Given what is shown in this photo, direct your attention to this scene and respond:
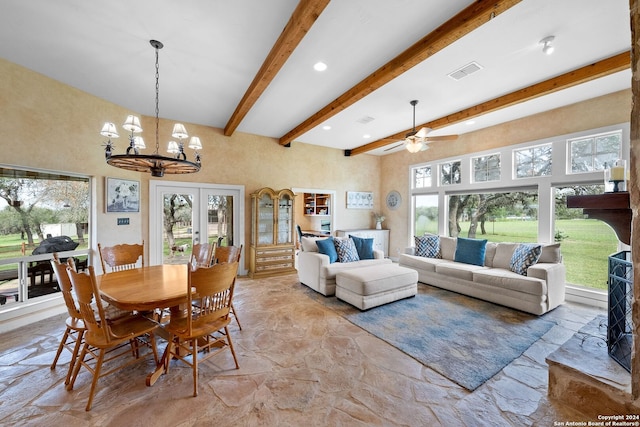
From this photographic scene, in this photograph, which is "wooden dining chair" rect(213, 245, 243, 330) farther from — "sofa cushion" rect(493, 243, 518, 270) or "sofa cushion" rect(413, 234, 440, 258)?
"sofa cushion" rect(493, 243, 518, 270)

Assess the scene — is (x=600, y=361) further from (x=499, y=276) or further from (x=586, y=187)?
(x=586, y=187)

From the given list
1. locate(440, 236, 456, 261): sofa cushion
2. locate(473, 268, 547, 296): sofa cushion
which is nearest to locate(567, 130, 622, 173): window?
locate(473, 268, 547, 296): sofa cushion

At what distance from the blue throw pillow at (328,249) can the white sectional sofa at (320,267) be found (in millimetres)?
80

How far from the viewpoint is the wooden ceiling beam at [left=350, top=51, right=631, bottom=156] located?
2.77m

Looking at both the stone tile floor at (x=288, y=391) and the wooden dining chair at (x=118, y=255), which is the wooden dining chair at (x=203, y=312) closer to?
the stone tile floor at (x=288, y=391)

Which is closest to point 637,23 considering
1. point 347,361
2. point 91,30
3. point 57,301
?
point 347,361

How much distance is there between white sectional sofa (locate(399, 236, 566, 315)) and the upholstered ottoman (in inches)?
30.0

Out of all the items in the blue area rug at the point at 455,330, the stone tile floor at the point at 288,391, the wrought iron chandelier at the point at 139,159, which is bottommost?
the stone tile floor at the point at 288,391

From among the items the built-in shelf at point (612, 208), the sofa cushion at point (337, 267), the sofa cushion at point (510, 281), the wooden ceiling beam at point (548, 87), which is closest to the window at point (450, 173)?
the wooden ceiling beam at point (548, 87)

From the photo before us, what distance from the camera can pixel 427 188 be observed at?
618 cm

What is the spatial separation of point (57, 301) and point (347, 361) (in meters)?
4.01

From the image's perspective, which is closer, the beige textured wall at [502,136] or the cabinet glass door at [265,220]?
the beige textured wall at [502,136]

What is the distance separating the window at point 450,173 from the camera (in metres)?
5.63

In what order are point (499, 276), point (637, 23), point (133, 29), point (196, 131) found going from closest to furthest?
point (637, 23) < point (133, 29) < point (499, 276) < point (196, 131)
